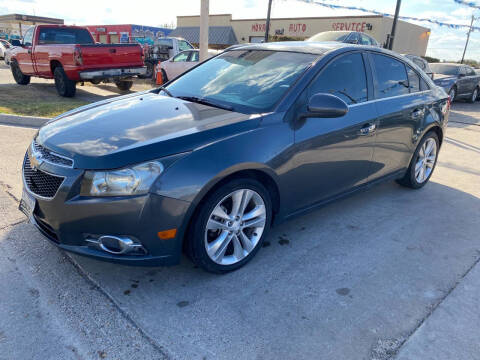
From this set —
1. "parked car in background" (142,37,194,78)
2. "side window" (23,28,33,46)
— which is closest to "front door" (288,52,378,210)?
"side window" (23,28,33,46)

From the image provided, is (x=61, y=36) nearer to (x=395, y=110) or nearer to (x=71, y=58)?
(x=71, y=58)

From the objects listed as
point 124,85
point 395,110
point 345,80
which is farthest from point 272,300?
point 124,85

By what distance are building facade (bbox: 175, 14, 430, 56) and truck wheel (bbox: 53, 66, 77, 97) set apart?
28736mm

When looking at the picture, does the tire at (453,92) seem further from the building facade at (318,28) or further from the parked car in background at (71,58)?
the building facade at (318,28)

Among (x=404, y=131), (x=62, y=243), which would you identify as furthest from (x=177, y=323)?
(x=404, y=131)

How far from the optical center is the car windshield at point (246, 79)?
321 cm

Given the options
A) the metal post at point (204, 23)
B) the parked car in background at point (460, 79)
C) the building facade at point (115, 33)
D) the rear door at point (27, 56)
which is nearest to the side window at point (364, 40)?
the parked car in background at point (460, 79)

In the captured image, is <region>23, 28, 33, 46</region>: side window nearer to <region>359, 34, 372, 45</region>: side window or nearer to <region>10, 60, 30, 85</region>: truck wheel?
<region>10, 60, 30, 85</region>: truck wheel

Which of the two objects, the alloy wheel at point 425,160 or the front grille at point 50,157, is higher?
the front grille at point 50,157

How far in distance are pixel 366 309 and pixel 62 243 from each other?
210 cm

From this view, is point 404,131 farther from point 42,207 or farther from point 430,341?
point 42,207

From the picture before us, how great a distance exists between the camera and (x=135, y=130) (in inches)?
109

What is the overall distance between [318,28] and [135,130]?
37286mm

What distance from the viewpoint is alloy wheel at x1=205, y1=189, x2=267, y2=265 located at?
2801 millimetres
